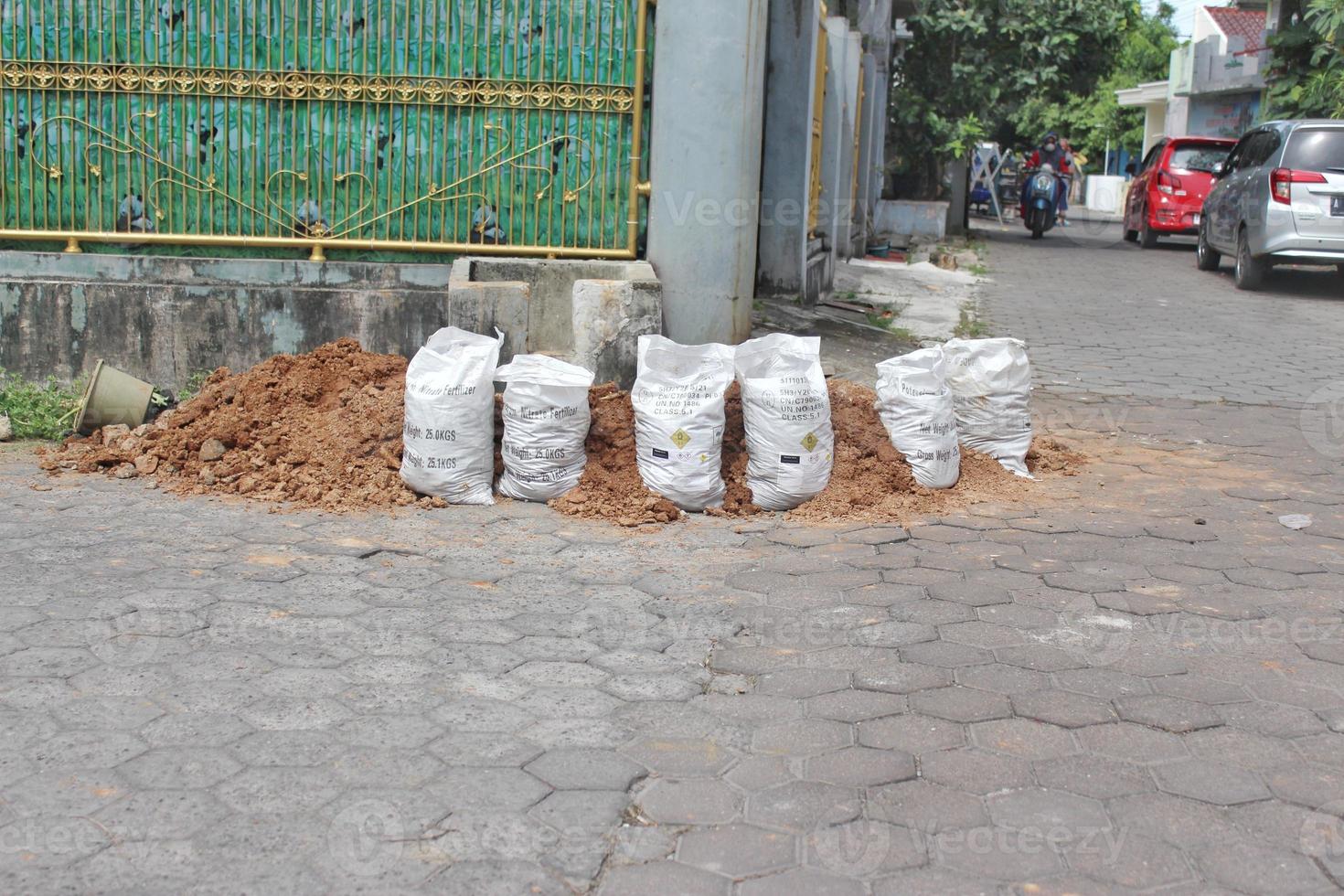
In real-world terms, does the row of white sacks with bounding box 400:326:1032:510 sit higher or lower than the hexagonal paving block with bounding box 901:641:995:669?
higher

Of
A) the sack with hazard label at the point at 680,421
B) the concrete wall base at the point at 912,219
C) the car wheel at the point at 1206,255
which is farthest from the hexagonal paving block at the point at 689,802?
the concrete wall base at the point at 912,219

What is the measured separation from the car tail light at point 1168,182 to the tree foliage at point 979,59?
1.98 m

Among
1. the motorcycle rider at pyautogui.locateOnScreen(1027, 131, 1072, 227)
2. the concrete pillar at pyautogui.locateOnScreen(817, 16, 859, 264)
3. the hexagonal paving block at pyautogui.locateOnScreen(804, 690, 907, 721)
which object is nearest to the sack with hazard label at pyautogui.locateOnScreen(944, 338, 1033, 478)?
the hexagonal paving block at pyautogui.locateOnScreen(804, 690, 907, 721)

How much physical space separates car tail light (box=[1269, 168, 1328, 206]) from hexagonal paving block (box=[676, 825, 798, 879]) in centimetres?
1209

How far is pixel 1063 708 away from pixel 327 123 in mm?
4938

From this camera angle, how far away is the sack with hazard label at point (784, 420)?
5.43 m

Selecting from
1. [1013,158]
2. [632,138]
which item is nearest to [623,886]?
[632,138]

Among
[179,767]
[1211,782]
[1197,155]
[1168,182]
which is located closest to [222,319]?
[179,767]

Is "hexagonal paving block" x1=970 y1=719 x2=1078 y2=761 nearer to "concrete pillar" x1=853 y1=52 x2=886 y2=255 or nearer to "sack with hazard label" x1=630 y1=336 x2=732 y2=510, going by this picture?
"sack with hazard label" x1=630 y1=336 x2=732 y2=510

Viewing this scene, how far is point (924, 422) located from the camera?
18.5 ft

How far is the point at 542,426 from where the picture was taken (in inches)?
216

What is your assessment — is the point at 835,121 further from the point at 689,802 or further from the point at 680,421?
the point at 689,802

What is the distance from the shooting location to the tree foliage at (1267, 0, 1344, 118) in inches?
704

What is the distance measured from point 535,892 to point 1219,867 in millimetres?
1404
